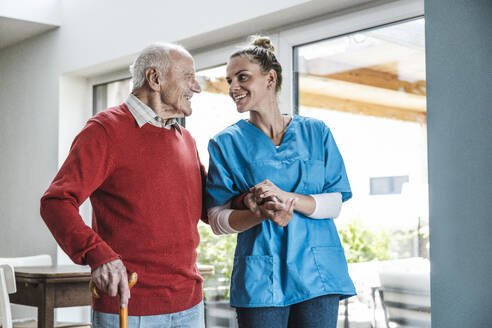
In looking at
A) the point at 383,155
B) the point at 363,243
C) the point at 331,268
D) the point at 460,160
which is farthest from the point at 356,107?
the point at 331,268

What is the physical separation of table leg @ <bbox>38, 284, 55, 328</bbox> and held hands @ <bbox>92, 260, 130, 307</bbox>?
168 centimetres

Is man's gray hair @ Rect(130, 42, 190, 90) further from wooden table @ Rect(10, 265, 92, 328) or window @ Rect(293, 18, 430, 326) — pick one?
wooden table @ Rect(10, 265, 92, 328)

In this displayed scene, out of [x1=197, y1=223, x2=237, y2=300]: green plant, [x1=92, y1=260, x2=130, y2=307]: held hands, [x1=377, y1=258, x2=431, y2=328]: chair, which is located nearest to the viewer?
[x1=92, y1=260, x2=130, y2=307]: held hands

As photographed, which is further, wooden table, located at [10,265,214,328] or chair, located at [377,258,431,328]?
wooden table, located at [10,265,214,328]

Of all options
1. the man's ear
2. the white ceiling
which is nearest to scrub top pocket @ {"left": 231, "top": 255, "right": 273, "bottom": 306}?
the man's ear

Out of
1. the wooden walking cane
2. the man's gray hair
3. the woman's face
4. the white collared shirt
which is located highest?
the man's gray hair

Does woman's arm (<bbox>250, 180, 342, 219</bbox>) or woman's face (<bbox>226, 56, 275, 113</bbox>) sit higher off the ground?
woman's face (<bbox>226, 56, 275, 113</bbox>)

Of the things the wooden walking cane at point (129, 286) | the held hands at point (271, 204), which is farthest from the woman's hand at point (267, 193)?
the wooden walking cane at point (129, 286)

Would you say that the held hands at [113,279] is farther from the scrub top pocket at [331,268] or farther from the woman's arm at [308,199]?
the scrub top pocket at [331,268]

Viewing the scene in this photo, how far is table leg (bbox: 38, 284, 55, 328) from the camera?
3021 mm

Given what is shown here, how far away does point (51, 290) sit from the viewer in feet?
Result: 10.1

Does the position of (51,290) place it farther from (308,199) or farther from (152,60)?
(308,199)

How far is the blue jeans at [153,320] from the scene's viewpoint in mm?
1638

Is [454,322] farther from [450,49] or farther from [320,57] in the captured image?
[320,57]
